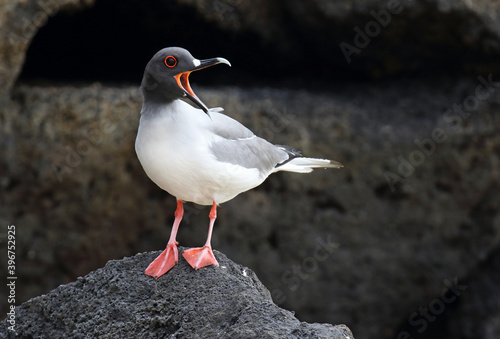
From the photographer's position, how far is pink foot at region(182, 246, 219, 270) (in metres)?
2.97

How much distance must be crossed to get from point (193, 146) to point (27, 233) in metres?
3.05

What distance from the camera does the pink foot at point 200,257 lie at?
9.74 feet

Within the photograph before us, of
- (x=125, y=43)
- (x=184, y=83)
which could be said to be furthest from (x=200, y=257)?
(x=125, y=43)

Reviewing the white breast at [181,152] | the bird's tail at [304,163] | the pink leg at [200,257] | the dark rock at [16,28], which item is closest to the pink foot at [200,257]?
the pink leg at [200,257]

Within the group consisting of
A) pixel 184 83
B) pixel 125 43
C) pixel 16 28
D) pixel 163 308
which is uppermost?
pixel 184 83

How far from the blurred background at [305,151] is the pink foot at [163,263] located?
2419mm

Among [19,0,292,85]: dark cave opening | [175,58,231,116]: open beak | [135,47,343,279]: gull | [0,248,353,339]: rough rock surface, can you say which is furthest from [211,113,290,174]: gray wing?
[19,0,292,85]: dark cave opening

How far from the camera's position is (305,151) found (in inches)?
219

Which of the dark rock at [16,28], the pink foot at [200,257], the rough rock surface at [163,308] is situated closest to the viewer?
the rough rock surface at [163,308]

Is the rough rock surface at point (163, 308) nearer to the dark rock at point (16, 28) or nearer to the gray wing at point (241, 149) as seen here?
the gray wing at point (241, 149)

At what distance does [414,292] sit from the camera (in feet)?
19.9

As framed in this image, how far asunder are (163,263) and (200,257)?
0.18 metres

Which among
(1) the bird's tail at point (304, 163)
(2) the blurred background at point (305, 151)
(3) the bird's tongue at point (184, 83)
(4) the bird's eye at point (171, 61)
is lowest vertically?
(2) the blurred background at point (305, 151)

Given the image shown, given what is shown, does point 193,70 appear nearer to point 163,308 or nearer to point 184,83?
point 184,83
